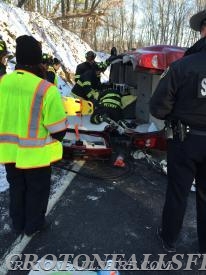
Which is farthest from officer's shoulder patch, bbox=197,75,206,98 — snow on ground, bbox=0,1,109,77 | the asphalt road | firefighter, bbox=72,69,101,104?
snow on ground, bbox=0,1,109,77

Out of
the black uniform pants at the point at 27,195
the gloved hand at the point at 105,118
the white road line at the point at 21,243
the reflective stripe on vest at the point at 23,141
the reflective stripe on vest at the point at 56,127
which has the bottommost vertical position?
the white road line at the point at 21,243

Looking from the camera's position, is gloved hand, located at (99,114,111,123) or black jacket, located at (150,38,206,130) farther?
gloved hand, located at (99,114,111,123)

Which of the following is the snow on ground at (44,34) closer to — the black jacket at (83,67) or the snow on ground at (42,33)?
the snow on ground at (42,33)

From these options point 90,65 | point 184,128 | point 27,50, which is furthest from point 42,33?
point 184,128

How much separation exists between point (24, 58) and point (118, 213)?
2.12 meters

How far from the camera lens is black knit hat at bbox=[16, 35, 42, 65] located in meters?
3.33

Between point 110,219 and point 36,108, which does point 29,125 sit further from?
point 110,219

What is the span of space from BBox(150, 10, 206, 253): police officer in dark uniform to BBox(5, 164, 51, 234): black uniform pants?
1.20 m

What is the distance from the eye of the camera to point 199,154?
329 centimetres

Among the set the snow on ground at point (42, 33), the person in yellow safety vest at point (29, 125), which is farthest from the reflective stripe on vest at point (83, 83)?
the snow on ground at point (42, 33)

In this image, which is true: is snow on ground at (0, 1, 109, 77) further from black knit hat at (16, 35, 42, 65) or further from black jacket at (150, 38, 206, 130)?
black jacket at (150, 38, 206, 130)

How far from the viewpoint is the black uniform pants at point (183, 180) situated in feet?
10.8

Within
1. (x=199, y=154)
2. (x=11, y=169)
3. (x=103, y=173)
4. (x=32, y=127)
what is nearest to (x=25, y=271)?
(x=11, y=169)

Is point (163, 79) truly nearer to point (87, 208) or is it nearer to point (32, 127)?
point (32, 127)
